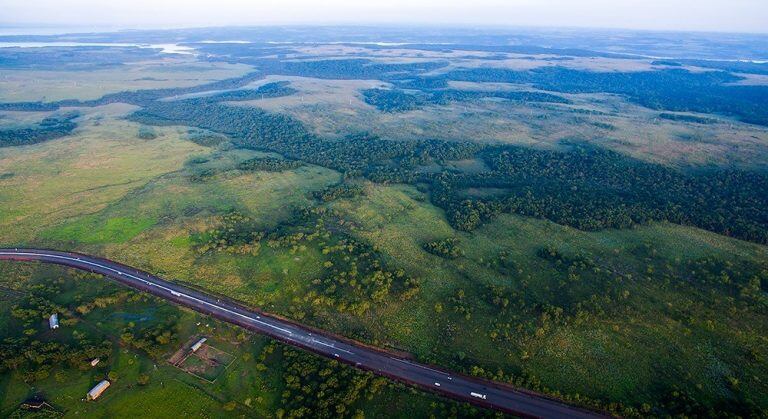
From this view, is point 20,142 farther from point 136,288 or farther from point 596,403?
point 596,403

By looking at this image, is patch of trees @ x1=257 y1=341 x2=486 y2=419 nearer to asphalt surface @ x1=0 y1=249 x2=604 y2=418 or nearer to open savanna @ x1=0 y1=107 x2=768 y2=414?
asphalt surface @ x1=0 y1=249 x2=604 y2=418

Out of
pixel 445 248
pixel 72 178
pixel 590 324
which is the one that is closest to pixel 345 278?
pixel 445 248

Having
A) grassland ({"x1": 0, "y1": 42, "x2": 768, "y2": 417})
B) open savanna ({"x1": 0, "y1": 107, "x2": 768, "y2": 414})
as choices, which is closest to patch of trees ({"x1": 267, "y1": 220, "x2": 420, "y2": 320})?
grassland ({"x1": 0, "y1": 42, "x2": 768, "y2": 417})

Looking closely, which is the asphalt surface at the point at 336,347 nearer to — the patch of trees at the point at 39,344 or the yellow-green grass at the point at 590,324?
the yellow-green grass at the point at 590,324

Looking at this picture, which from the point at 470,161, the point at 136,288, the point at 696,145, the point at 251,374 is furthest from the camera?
the point at 696,145

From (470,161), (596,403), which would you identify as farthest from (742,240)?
(470,161)
